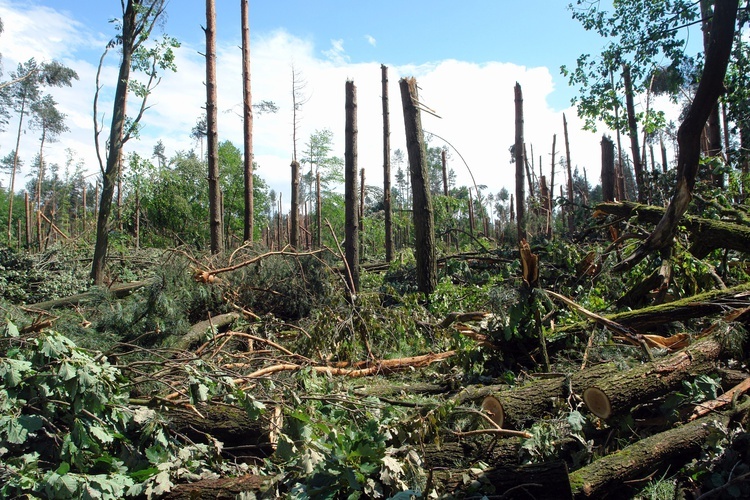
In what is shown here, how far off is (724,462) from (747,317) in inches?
61.7

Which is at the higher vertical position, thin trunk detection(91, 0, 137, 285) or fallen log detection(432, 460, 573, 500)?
thin trunk detection(91, 0, 137, 285)

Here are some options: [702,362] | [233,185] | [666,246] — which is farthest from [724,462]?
[233,185]

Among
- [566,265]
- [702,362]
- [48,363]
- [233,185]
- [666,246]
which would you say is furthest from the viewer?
[233,185]

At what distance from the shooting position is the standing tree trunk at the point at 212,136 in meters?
11.5

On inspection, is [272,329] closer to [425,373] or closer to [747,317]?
[425,373]

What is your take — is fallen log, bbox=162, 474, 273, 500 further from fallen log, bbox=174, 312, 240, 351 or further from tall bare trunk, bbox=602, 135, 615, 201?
tall bare trunk, bbox=602, 135, 615, 201

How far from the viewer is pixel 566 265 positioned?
7277mm

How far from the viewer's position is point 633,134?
13.2 meters

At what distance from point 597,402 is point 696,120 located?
332cm

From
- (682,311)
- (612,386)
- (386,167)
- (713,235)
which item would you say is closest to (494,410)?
(612,386)

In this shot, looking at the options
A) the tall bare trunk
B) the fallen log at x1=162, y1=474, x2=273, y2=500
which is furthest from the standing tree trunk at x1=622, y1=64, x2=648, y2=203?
the fallen log at x1=162, y1=474, x2=273, y2=500

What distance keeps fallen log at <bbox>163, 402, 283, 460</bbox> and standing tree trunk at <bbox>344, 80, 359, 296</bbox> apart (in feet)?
17.6

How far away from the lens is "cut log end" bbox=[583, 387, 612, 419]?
3.22 m

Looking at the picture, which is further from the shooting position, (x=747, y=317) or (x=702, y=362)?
(x=747, y=317)
